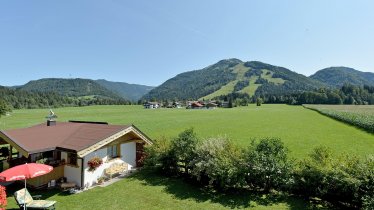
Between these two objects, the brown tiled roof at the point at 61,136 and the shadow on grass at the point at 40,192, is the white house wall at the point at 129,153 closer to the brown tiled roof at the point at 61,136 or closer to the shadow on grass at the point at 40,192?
the brown tiled roof at the point at 61,136

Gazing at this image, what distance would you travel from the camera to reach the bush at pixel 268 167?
14.7 meters

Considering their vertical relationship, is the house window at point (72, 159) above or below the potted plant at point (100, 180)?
above

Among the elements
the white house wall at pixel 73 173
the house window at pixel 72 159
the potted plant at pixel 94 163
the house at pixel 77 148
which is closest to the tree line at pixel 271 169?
the house at pixel 77 148

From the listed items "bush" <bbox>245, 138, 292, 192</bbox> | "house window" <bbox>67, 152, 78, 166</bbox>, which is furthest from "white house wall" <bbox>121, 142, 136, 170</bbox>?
"bush" <bbox>245, 138, 292, 192</bbox>

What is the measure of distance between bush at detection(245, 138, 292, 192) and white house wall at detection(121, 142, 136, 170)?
9.33 m

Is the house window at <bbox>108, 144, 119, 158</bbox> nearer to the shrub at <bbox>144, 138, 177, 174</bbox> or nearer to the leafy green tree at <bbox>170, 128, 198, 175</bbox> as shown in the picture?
the shrub at <bbox>144, 138, 177, 174</bbox>

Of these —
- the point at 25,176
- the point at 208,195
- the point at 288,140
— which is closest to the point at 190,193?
the point at 208,195

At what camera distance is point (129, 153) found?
20.7m

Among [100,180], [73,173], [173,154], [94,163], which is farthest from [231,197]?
[73,173]

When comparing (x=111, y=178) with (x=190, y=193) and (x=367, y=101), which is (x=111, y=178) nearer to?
(x=190, y=193)

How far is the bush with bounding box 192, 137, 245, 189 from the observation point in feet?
49.5

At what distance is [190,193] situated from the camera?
15.8m

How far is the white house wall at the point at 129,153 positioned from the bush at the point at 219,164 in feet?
18.5

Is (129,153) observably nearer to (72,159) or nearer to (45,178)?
(72,159)
